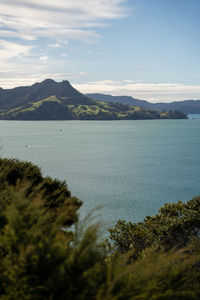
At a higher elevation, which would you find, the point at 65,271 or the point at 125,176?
the point at 65,271

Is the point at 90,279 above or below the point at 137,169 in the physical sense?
above

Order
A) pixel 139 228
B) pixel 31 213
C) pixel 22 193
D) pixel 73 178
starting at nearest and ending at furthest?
pixel 31 213
pixel 22 193
pixel 139 228
pixel 73 178

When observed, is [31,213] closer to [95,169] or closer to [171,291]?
[171,291]

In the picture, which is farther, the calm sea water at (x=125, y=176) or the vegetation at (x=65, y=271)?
the calm sea water at (x=125, y=176)

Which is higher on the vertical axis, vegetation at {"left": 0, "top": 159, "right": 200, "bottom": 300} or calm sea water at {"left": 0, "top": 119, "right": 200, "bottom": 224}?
vegetation at {"left": 0, "top": 159, "right": 200, "bottom": 300}

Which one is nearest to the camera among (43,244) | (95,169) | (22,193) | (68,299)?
(68,299)

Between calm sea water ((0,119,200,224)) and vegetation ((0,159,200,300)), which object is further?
calm sea water ((0,119,200,224))

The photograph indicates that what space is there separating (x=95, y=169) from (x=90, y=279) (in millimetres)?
100647

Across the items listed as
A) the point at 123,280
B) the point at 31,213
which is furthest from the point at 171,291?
the point at 31,213

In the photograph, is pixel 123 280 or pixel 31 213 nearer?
pixel 123 280

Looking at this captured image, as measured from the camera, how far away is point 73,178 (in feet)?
302

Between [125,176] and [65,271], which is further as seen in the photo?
[125,176]

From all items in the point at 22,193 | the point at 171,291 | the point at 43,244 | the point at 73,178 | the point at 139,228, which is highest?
the point at 22,193

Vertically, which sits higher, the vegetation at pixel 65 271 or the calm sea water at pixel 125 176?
the vegetation at pixel 65 271
